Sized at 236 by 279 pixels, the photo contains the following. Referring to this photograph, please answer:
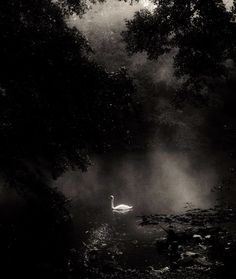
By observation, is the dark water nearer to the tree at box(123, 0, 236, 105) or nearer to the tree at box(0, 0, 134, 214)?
the tree at box(0, 0, 134, 214)

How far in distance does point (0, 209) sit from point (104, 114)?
34.1ft

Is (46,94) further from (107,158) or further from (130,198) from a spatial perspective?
(107,158)

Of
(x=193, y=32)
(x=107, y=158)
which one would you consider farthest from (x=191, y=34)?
(x=107, y=158)

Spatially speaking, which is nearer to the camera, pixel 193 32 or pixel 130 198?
pixel 193 32

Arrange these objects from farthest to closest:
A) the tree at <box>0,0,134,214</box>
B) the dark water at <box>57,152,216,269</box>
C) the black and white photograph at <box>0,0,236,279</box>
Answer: the dark water at <box>57,152,216,269</box> → the black and white photograph at <box>0,0,236,279</box> → the tree at <box>0,0,134,214</box>

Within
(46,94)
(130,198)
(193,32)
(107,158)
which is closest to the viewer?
(46,94)

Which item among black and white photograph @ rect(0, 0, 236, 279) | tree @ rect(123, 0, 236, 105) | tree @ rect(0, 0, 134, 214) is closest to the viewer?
tree @ rect(0, 0, 134, 214)

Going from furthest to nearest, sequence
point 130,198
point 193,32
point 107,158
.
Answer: point 107,158, point 130,198, point 193,32

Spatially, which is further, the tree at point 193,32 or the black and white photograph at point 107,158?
the tree at point 193,32

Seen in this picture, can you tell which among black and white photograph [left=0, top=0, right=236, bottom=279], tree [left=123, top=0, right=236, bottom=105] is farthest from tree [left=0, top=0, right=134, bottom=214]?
tree [left=123, top=0, right=236, bottom=105]

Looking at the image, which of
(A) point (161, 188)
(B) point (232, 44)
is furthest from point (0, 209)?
(B) point (232, 44)

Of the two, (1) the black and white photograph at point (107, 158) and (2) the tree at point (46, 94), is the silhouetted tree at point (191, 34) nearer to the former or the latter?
(1) the black and white photograph at point (107, 158)

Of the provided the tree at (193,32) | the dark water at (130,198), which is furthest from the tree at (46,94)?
the tree at (193,32)

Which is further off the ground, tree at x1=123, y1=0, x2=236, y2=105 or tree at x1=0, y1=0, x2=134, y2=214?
tree at x1=123, y1=0, x2=236, y2=105
